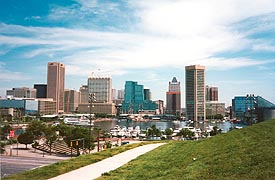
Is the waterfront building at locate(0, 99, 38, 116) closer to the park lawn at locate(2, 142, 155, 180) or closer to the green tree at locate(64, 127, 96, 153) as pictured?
the green tree at locate(64, 127, 96, 153)

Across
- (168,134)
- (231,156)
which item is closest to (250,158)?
(231,156)

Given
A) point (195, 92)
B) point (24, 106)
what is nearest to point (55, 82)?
point (24, 106)

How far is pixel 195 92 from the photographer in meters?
177

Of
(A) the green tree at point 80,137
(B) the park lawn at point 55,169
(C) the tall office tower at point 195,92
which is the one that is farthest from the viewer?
(C) the tall office tower at point 195,92

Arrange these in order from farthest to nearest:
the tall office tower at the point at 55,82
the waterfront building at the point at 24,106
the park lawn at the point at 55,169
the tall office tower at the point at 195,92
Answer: the tall office tower at the point at 55,82
the tall office tower at the point at 195,92
the waterfront building at the point at 24,106
the park lawn at the point at 55,169

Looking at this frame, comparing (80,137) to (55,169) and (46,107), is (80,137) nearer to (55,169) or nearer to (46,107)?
(55,169)

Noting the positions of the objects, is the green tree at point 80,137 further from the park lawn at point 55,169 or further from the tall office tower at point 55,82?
the tall office tower at point 55,82

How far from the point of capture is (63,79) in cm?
19688

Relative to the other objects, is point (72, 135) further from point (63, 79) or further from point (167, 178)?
point (63, 79)

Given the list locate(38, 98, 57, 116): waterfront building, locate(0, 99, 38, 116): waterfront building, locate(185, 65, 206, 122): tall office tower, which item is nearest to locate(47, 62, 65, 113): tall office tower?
locate(38, 98, 57, 116): waterfront building

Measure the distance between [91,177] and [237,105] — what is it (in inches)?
6806

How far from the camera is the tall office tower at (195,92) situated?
176m

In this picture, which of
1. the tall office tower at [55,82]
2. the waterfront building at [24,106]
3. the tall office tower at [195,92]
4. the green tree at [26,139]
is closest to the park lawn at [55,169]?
the green tree at [26,139]

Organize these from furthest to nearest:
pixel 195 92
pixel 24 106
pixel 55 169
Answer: pixel 195 92, pixel 24 106, pixel 55 169
